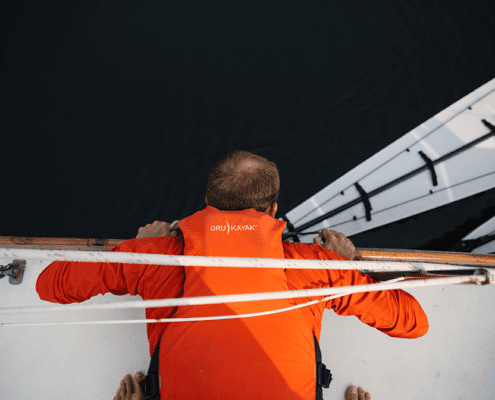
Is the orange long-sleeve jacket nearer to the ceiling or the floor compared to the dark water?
nearer to the floor

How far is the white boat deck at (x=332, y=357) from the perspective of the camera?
1.28m

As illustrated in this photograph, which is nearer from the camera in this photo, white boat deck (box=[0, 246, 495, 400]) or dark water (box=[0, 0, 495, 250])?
white boat deck (box=[0, 246, 495, 400])

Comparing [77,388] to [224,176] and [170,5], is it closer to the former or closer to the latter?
[224,176]

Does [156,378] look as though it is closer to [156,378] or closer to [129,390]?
[156,378]

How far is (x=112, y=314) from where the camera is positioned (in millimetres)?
1339

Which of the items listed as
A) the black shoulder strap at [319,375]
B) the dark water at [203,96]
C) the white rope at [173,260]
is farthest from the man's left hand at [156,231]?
the dark water at [203,96]

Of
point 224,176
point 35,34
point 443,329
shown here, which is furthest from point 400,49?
point 35,34

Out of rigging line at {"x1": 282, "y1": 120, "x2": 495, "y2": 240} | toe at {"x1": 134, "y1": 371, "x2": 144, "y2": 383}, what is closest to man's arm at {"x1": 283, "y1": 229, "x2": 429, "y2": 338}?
toe at {"x1": 134, "y1": 371, "x2": 144, "y2": 383}

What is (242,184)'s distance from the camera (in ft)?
2.85

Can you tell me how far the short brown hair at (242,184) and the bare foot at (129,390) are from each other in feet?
3.02

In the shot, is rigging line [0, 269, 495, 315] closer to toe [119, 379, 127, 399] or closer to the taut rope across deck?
the taut rope across deck

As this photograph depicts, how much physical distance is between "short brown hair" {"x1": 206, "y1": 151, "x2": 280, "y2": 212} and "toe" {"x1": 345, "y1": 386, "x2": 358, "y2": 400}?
95 cm

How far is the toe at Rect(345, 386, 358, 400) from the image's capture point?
4.09ft

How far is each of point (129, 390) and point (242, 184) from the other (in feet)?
3.47
